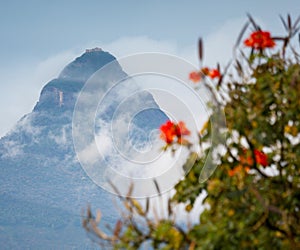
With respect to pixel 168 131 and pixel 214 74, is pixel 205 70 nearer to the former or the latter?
pixel 214 74

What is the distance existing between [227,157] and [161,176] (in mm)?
648

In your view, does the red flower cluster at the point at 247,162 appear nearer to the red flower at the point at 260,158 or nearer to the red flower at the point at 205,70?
the red flower at the point at 260,158

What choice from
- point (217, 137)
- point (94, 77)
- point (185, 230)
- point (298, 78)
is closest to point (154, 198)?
point (185, 230)

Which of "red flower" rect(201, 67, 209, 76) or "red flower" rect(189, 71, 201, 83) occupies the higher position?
"red flower" rect(201, 67, 209, 76)

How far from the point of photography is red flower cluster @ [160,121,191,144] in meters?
5.47

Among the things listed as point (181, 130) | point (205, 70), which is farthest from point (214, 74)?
point (181, 130)

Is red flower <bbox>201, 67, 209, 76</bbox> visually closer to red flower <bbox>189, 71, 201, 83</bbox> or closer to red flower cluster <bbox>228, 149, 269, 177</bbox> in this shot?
red flower <bbox>189, 71, 201, 83</bbox>

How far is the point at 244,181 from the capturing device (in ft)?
17.2

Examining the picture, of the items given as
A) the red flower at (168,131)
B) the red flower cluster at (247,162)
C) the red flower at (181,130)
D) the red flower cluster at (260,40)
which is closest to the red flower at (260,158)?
the red flower cluster at (247,162)

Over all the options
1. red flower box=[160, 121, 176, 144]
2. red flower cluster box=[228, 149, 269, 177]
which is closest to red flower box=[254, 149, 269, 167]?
red flower cluster box=[228, 149, 269, 177]

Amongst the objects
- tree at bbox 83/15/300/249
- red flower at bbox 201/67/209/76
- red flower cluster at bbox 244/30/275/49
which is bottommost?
tree at bbox 83/15/300/249

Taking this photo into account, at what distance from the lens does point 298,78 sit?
560cm

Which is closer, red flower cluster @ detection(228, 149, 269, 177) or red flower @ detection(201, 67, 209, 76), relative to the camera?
red flower cluster @ detection(228, 149, 269, 177)

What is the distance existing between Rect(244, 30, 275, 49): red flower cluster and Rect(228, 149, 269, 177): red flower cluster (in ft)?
3.69
